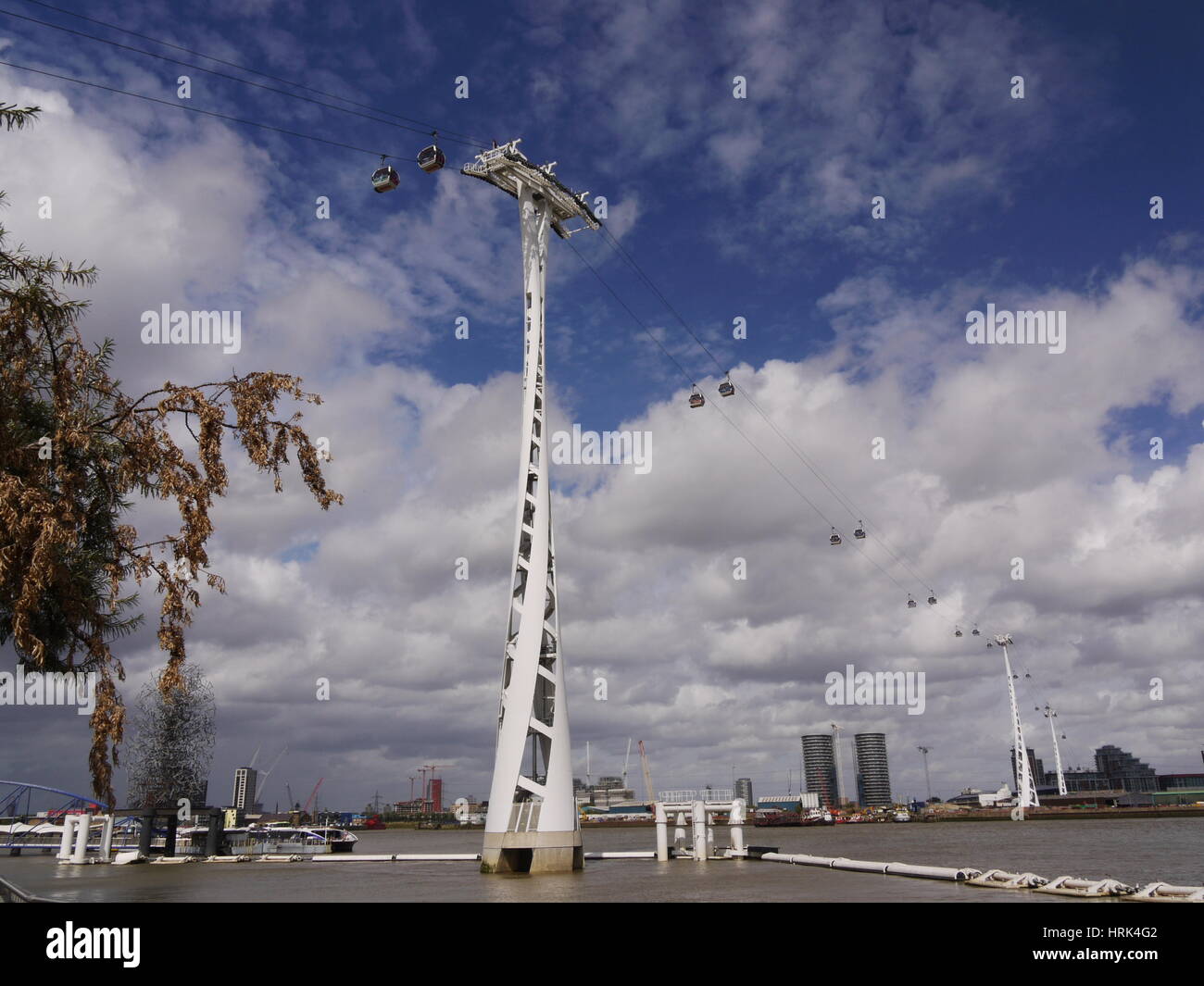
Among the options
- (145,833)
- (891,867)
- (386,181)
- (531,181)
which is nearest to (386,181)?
(386,181)

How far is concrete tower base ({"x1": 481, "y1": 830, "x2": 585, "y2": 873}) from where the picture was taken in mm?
44094

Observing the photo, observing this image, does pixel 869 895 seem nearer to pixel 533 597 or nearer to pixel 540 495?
pixel 533 597

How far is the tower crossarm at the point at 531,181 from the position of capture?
50.5 meters

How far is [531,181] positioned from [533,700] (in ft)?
97.6

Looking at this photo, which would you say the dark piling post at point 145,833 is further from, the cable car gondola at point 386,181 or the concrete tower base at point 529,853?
the cable car gondola at point 386,181

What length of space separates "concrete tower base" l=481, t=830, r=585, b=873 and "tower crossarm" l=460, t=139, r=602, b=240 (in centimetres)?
3469

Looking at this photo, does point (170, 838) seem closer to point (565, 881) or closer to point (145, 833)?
point (145, 833)

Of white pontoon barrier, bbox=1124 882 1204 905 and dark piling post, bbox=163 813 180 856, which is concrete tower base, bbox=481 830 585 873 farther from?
dark piling post, bbox=163 813 180 856

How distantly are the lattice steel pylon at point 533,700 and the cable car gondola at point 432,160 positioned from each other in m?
19.7

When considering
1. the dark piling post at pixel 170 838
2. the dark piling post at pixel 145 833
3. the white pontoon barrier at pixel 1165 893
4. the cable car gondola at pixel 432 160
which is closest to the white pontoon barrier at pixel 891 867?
the white pontoon barrier at pixel 1165 893

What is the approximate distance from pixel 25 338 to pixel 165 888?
3670 cm

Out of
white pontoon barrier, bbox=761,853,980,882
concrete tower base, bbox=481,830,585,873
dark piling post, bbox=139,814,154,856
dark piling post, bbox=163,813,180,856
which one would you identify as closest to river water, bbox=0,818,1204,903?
concrete tower base, bbox=481,830,585,873

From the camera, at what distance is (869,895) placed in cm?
3228
